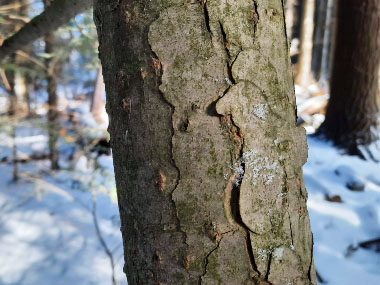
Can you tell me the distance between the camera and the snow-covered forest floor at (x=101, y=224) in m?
3.10

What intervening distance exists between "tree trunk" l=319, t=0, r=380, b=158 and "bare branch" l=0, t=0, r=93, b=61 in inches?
156

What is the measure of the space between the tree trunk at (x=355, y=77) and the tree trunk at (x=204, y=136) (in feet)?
14.0

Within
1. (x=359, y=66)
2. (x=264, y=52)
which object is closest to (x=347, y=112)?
(x=359, y=66)

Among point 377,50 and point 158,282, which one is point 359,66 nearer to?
point 377,50

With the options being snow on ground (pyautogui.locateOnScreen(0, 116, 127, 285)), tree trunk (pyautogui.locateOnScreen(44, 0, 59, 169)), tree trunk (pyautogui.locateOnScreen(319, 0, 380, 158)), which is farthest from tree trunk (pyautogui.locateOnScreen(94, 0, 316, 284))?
tree trunk (pyautogui.locateOnScreen(44, 0, 59, 169))

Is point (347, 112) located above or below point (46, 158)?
above

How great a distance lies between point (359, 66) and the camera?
421 centimetres

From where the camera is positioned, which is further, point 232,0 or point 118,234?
point 118,234

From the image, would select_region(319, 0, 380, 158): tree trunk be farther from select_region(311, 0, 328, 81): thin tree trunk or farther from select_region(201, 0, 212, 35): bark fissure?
select_region(311, 0, 328, 81): thin tree trunk

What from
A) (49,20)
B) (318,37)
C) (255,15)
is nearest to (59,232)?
(49,20)

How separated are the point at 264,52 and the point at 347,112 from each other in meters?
4.38

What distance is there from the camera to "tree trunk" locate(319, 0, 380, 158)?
4078mm

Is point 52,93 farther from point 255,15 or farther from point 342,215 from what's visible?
point 255,15

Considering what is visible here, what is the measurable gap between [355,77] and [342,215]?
76.6 inches
